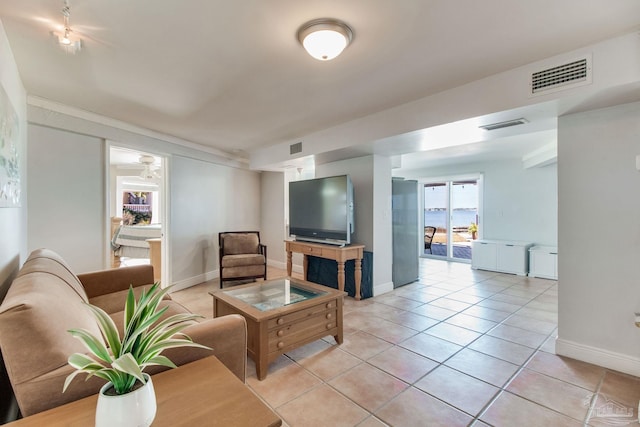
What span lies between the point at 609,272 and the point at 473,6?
7.12 feet

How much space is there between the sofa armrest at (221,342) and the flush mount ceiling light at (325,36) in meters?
1.63

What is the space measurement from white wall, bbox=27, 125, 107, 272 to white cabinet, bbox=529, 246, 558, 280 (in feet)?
21.4

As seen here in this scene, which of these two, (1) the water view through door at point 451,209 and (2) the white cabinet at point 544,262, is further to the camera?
(1) the water view through door at point 451,209

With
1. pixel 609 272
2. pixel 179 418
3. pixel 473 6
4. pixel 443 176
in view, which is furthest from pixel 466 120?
pixel 443 176

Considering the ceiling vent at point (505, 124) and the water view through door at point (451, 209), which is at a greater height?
the ceiling vent at point (505, 124)

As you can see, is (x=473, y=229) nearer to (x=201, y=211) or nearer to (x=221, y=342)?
(x=201, y=211)

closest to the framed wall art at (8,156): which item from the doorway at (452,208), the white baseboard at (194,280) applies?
the white baseboard at (194,280)

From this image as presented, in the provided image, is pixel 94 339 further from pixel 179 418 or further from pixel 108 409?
pixel 179 418

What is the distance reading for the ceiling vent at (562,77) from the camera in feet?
6.37

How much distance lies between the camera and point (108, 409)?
797 millimetres

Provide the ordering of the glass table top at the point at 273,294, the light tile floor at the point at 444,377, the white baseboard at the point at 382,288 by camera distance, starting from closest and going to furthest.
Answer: the light tile floor at the point at 444,377, the glass table top at the point at 273,294, the white baseboard at the point at 382,288

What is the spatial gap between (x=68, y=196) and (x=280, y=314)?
Answer: 268 centimetres

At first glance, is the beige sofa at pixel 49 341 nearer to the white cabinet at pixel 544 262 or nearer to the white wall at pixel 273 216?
the white wall at pixel 273 216

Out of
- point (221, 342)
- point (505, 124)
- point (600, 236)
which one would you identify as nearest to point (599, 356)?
point (600, 236)
